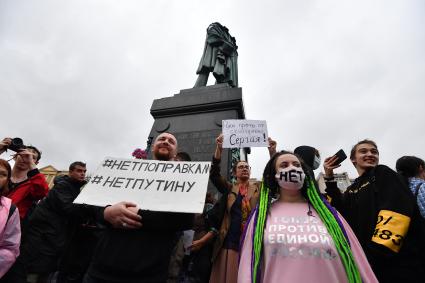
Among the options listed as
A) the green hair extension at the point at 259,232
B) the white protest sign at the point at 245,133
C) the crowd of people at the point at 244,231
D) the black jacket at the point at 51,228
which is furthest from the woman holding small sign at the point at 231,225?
the black jacket at the point at 51,228

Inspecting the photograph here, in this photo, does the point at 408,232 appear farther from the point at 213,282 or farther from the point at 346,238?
the point at 213,282

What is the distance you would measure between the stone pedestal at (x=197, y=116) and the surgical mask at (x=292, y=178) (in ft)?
10.2

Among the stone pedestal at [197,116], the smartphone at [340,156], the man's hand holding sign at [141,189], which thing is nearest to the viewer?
the man's hand holding sign at [141,189]

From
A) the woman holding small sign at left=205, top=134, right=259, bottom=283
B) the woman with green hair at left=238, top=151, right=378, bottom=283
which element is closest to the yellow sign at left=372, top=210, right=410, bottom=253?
the woman with green hair at left=238, top=151, right=378, bottom=283

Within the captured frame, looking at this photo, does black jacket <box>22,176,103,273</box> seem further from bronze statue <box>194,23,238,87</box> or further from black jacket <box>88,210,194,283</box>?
bronze statue <box>194,23,238,87</box>

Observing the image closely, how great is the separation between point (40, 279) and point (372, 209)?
329cm

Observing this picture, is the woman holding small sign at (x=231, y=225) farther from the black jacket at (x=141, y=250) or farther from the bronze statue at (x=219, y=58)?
the bronze statue at (x=219, y=58)

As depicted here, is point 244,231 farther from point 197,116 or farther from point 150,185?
point 197,116

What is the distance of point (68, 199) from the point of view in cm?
287

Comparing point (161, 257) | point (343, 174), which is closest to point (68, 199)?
point (161, 257)

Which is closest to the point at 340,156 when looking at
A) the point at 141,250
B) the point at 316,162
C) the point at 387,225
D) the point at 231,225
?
the point at 316,162

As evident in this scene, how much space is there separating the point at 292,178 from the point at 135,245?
1.23m

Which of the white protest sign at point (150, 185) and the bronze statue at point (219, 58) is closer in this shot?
the white protest sign at point (150, 185)

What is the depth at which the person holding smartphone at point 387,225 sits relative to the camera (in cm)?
167
